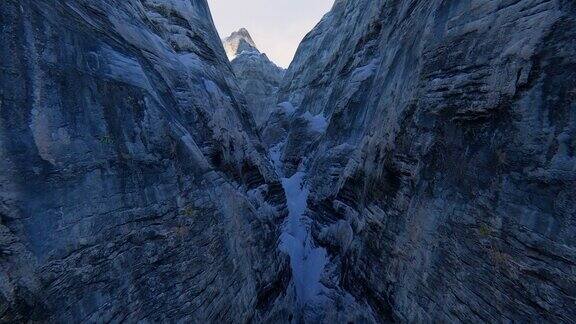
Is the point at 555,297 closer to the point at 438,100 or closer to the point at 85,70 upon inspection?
the point at 438,100

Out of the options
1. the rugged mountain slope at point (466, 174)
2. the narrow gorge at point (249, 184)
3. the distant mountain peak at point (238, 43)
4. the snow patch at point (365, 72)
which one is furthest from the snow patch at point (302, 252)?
the distant mountain peak at point (238, 43)

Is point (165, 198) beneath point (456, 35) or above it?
beneath

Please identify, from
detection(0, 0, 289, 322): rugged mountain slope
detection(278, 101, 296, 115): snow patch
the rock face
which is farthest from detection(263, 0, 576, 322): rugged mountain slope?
the rock face

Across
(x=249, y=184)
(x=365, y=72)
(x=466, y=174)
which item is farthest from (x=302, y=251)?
(x=466, y=174)

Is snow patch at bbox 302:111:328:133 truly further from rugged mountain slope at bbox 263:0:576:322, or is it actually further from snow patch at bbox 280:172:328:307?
rugged mountain slope at bbox 263:0:576:322

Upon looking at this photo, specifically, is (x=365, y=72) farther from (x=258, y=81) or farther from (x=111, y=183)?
(x=258, y=81)

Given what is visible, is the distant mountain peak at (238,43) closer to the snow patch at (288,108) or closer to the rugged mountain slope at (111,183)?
the snow patch at (288,108)

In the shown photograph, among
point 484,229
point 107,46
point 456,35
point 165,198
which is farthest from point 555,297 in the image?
point 107,46
